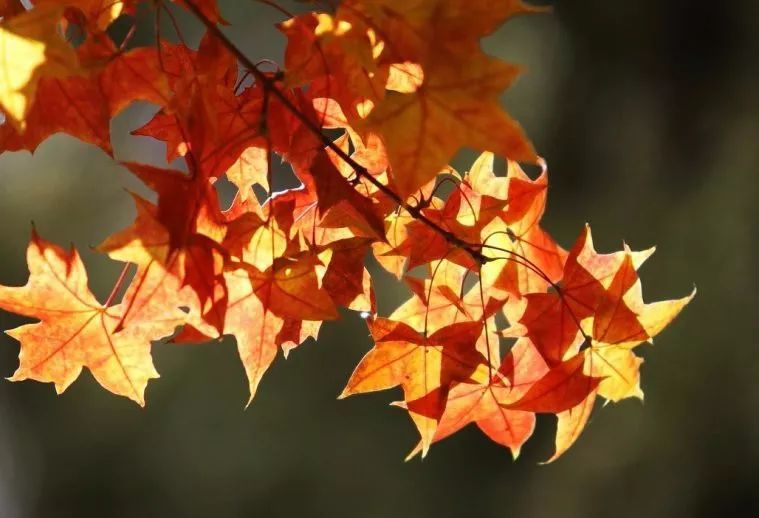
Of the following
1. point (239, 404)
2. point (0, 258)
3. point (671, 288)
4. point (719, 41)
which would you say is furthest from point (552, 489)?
point (0, 258)

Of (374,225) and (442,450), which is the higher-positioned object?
(374,225)

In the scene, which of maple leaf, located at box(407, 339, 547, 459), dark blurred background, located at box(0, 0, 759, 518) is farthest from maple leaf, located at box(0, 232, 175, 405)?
dark blurred background, located at box(0, 0, 759, 518)

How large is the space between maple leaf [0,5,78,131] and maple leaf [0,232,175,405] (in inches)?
8.0

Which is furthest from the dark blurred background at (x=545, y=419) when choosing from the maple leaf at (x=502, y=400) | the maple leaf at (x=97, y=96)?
the maple leaf at (x=97, y=96)

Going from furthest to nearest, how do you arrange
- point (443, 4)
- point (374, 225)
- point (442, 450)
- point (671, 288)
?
point (442, 450), point (671, 288), point (374, 225), point (443, 4)

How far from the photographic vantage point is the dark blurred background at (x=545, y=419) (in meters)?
3.29

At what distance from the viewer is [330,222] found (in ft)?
2.47

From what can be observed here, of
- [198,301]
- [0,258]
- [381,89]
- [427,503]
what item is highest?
[381,89]

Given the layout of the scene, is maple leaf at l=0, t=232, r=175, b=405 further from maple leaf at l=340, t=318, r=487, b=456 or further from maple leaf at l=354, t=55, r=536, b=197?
maple leaf at l=354, t=55, r=536, b=197

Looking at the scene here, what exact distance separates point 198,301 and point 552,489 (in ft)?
9.46

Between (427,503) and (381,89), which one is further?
(427,503)

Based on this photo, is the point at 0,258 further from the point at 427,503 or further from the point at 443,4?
the point at 443,4

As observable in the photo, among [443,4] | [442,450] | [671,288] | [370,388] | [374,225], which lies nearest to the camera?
[443,4]

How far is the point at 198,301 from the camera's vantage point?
663 mm
